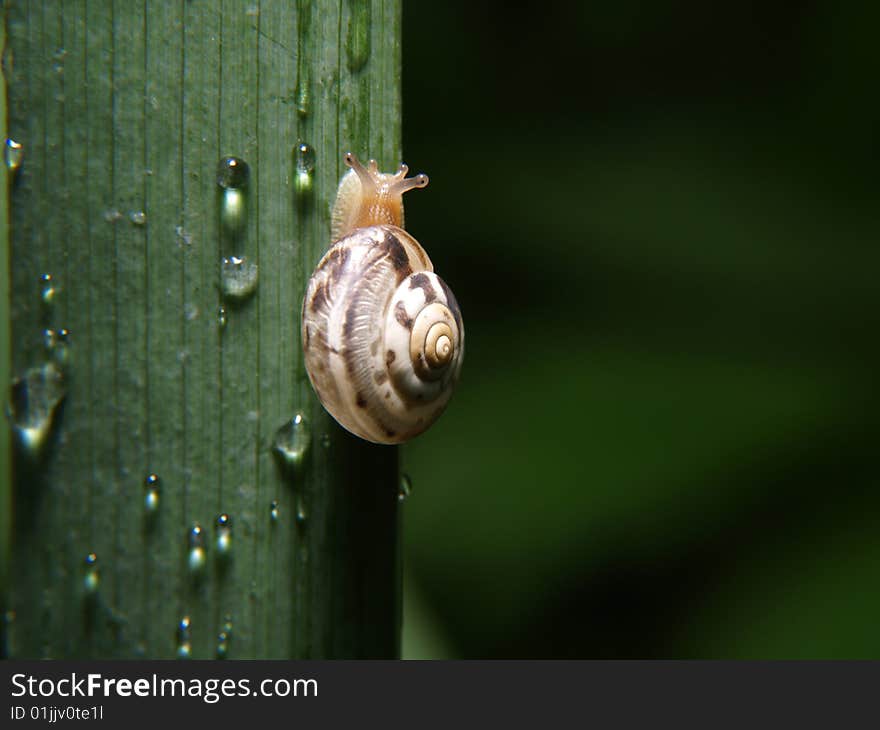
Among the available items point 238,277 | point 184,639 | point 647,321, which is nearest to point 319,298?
point 238,277

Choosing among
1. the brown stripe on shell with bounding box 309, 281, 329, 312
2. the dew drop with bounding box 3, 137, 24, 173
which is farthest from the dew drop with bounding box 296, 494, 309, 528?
the dew drop with bounding box 3, 137, 24, 173

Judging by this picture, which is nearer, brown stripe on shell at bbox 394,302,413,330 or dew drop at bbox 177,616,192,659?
dew drop at bbox 177,616,192,659

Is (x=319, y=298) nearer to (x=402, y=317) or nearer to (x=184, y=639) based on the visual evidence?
(x=402, y=317)

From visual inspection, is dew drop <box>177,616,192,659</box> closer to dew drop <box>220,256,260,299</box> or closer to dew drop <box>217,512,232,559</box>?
dew drop <box>217,512,232,559</box>

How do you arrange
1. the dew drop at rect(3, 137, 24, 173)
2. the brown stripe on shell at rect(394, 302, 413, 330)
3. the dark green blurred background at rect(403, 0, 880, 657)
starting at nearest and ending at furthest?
the dew drop at rect(3, 137, 24, 173) → the brown stripe on shell at rect(394, 302, 413, 330) → the dark green blurred background at rect(403, 0, 880, 657)

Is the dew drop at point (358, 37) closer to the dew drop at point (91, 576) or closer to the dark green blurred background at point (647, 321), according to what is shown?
the dew drop at point (91, 576)

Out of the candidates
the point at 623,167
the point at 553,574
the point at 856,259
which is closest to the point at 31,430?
the point at 553,574

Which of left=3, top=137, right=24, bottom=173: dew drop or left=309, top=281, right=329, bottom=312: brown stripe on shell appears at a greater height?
left=3, top=137, right=24, bottom=173: dew drop
